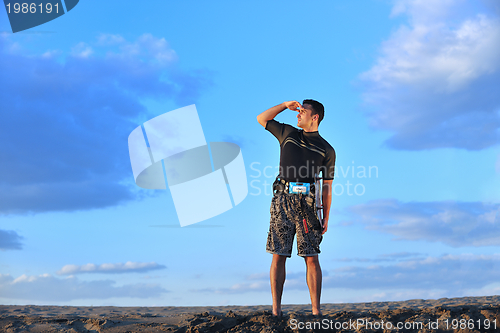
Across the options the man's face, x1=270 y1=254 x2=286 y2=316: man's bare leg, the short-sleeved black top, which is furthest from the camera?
the man's face

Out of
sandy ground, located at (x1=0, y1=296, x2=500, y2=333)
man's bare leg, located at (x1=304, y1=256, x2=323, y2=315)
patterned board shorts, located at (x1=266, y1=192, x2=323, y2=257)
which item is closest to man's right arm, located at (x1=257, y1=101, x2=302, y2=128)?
patterned board shorts, located at (x1=266, y1=192, x2=323, y2=257)

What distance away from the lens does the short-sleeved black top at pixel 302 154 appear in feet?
16.5

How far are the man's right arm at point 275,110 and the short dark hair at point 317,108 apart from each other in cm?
18

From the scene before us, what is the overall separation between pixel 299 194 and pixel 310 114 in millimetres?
1090

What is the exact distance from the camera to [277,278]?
4.81 metres

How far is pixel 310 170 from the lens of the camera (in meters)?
5.03

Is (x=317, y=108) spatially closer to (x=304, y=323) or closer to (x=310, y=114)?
(x=310, y=114)

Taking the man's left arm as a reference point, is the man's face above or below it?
above

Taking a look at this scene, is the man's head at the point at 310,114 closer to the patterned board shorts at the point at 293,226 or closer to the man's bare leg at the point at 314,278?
the patterned board shorts at the point at 293,226

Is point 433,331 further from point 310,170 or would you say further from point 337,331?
point 310,170

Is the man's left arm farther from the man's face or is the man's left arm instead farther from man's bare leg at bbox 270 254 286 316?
the man's face

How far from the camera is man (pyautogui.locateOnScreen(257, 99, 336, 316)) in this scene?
4.83 m

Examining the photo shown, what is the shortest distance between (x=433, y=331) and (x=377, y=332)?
624mm

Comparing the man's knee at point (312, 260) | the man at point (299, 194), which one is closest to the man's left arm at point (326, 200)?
the man at point (299, 194)
